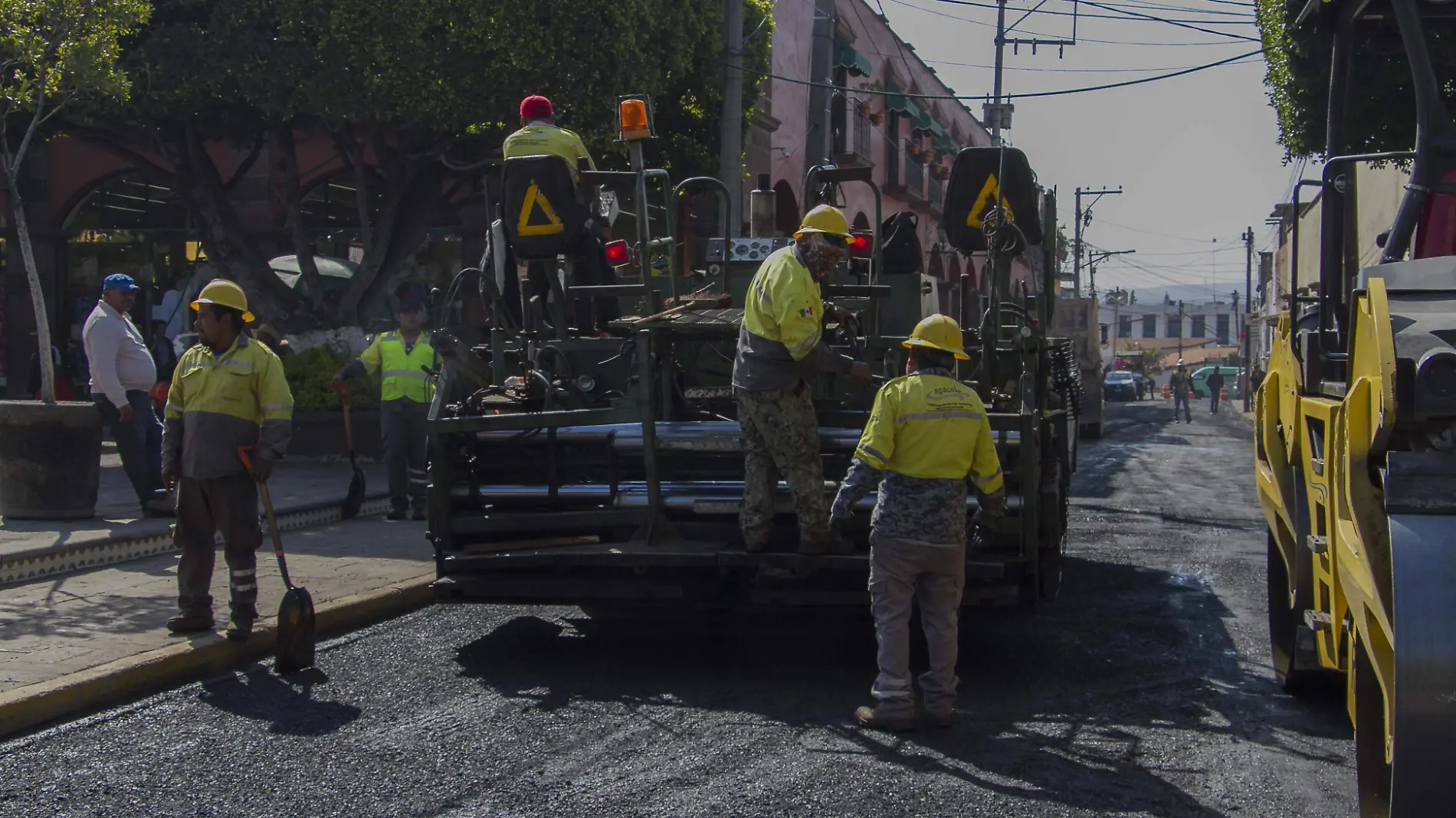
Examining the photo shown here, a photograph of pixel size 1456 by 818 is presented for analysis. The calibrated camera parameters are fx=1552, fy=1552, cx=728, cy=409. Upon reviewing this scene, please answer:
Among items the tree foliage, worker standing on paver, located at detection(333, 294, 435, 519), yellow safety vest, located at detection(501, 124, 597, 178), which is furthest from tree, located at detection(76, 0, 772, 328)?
yellow safety vest, located at detection(501, 124, 597, 178)

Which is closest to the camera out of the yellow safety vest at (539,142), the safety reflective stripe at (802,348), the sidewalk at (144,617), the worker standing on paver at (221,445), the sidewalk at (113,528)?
the sidewalk at (144,617)

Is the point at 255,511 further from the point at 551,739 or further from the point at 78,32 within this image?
the point at 78,32

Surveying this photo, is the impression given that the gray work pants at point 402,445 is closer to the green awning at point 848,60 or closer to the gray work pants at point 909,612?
the gray work pants at point 909,612

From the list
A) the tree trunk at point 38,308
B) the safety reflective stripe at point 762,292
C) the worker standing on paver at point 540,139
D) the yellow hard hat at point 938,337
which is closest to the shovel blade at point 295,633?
the safety reflective stripe at point 762,292

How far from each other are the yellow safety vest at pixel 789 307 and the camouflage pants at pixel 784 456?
23cm

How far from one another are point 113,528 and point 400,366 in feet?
8.82

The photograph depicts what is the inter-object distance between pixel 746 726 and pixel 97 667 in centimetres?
281

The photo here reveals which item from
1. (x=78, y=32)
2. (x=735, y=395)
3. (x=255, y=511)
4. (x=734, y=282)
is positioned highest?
(x=78, y=32)

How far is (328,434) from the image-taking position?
16.3 metres

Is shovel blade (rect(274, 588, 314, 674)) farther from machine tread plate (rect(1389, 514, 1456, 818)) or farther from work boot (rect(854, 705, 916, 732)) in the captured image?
machine tread plate (rect(1389, 514, 1456, 818))

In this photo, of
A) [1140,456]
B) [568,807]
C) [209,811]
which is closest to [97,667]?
[209,811]

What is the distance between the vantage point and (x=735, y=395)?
6961 mm

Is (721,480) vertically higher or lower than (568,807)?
higher

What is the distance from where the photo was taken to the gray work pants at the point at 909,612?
6102 millimetres
